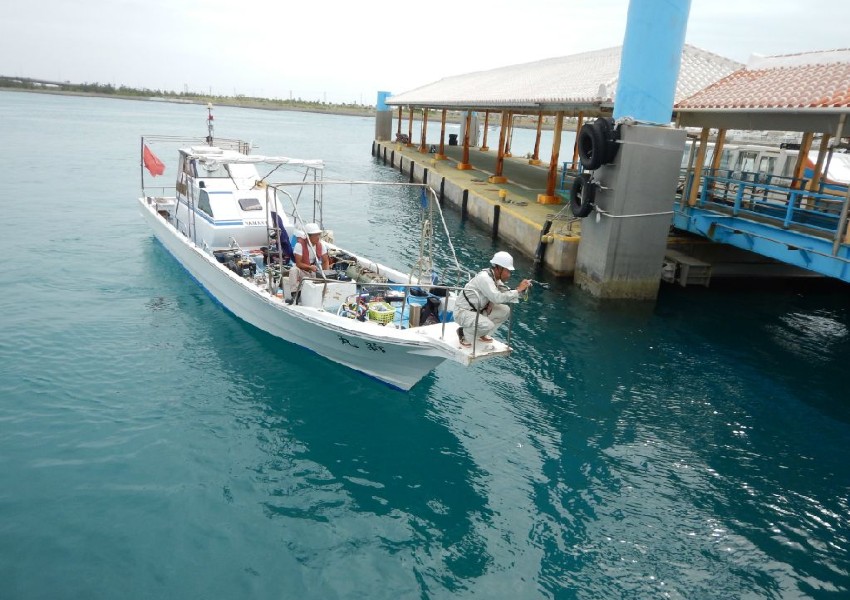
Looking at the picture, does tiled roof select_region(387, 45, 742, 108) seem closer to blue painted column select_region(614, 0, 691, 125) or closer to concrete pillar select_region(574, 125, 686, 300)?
blue painted column select_region(614, 0, 691, 125)

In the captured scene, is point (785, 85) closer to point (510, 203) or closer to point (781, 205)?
point (781, 205)

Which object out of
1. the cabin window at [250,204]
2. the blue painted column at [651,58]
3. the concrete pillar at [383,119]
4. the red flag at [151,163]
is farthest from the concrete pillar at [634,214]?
the concrete pillar at [383,119]

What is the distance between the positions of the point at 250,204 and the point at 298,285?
5159 mm

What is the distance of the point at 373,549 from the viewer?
276 inches

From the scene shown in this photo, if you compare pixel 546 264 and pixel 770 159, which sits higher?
pixel 770 159

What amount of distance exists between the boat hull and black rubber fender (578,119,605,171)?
8427 millimetres

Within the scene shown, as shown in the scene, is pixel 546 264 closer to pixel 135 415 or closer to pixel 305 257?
pixel 305 257

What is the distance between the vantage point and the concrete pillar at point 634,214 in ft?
49.2

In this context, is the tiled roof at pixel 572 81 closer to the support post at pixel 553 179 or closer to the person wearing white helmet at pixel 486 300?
the support post at pixel 553 179

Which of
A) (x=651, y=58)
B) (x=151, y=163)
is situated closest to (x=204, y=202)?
(x=151, y=163)

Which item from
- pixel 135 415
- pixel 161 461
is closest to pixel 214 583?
pixel 161 461

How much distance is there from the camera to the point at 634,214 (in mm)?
15266

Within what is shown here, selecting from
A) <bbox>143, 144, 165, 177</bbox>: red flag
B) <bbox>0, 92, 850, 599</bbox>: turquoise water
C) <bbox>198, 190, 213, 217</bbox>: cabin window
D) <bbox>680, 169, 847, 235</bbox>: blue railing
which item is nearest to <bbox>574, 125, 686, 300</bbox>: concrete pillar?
<bbox>0, 92, 850, 599</bbox>: turquoise water

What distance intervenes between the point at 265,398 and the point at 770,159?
2250 centimetres
